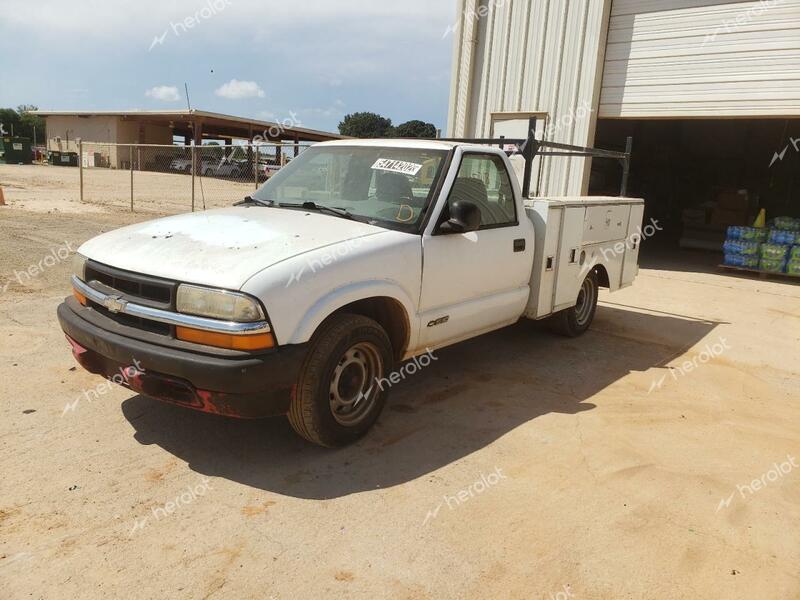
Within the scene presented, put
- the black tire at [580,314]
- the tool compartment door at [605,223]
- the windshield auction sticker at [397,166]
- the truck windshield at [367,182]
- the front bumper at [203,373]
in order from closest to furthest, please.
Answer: the front bumper at [203,373] < the truck windshield at [367,182] < the windshield auction sticker at [397,166] < the tool compartment door at [605,223] < the black tire at [580,314]

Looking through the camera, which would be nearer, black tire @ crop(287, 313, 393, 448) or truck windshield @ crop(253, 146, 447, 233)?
Answer: black tire @ crop(287, 313, 393, 448)

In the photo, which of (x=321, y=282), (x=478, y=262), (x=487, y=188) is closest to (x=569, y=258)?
(x=487, y=188)

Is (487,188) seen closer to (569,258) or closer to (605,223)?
(569,258)

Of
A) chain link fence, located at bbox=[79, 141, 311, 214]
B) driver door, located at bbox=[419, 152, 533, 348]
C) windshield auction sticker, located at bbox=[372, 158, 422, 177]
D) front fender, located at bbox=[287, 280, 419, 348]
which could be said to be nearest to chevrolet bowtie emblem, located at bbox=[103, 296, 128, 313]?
front fender, located at bbox=[287, 280, 419, 348]

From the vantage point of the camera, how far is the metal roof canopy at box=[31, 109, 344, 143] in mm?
37191

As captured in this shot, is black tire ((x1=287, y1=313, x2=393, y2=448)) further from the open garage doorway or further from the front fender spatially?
the open garage doorway

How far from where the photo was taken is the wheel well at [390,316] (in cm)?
404

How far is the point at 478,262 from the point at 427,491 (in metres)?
1.86

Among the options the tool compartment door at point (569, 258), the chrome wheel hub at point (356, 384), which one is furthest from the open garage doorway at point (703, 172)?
the chrome wheel hub at point (356, 384)

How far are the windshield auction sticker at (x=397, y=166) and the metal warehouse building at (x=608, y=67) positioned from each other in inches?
208

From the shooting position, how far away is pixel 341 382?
387cm

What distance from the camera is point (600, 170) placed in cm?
1648

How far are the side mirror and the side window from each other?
13.9 inches

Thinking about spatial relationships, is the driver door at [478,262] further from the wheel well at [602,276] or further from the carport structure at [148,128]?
the carport structure at [148,128]
